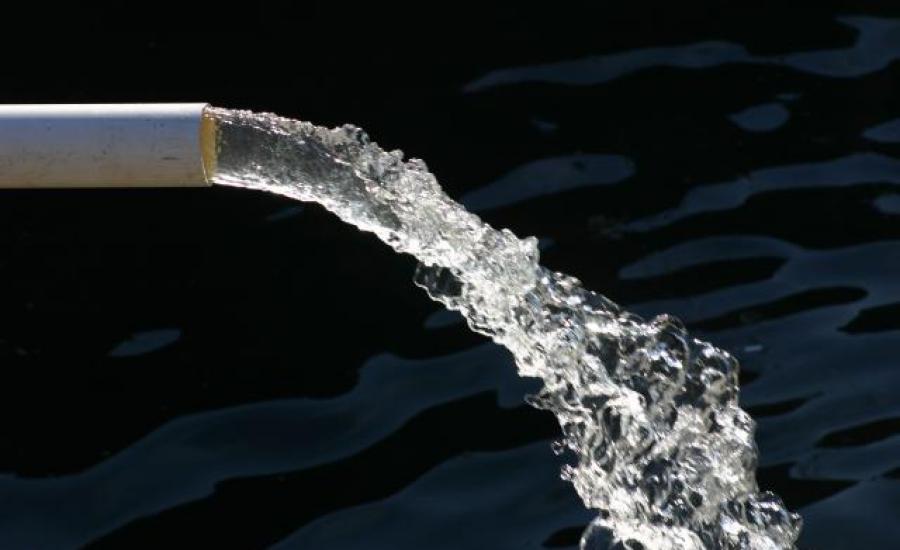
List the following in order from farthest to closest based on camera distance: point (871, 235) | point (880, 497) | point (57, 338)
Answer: point (871, 235), point (57, 338), point (880, 497)

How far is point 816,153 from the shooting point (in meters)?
4.12

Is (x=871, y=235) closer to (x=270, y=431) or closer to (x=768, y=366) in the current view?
(x=768, y=366)

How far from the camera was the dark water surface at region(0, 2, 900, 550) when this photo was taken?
3131 millimetres

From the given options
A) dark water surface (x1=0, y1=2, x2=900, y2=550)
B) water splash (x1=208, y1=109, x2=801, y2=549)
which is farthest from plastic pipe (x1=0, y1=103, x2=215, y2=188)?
dark water surface (x1=0, y1=2, x2=900, y2=550)

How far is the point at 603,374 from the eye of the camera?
9.36ft

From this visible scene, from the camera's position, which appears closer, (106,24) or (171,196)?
(171,196)

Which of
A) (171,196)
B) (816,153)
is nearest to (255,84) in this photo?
(171,196)

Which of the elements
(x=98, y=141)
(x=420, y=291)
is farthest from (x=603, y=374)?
(x=98, y=141)

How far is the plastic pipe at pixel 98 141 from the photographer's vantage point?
2154mm

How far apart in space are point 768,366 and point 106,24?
1878mm

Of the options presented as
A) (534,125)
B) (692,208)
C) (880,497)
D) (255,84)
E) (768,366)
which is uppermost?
(255,84)

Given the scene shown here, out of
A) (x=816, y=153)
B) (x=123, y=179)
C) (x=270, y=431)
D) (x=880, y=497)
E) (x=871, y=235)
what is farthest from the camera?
(x=816, y=153)

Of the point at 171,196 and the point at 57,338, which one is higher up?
the point at 171,196

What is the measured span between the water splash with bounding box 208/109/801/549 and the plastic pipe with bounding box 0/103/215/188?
19.4 inches
